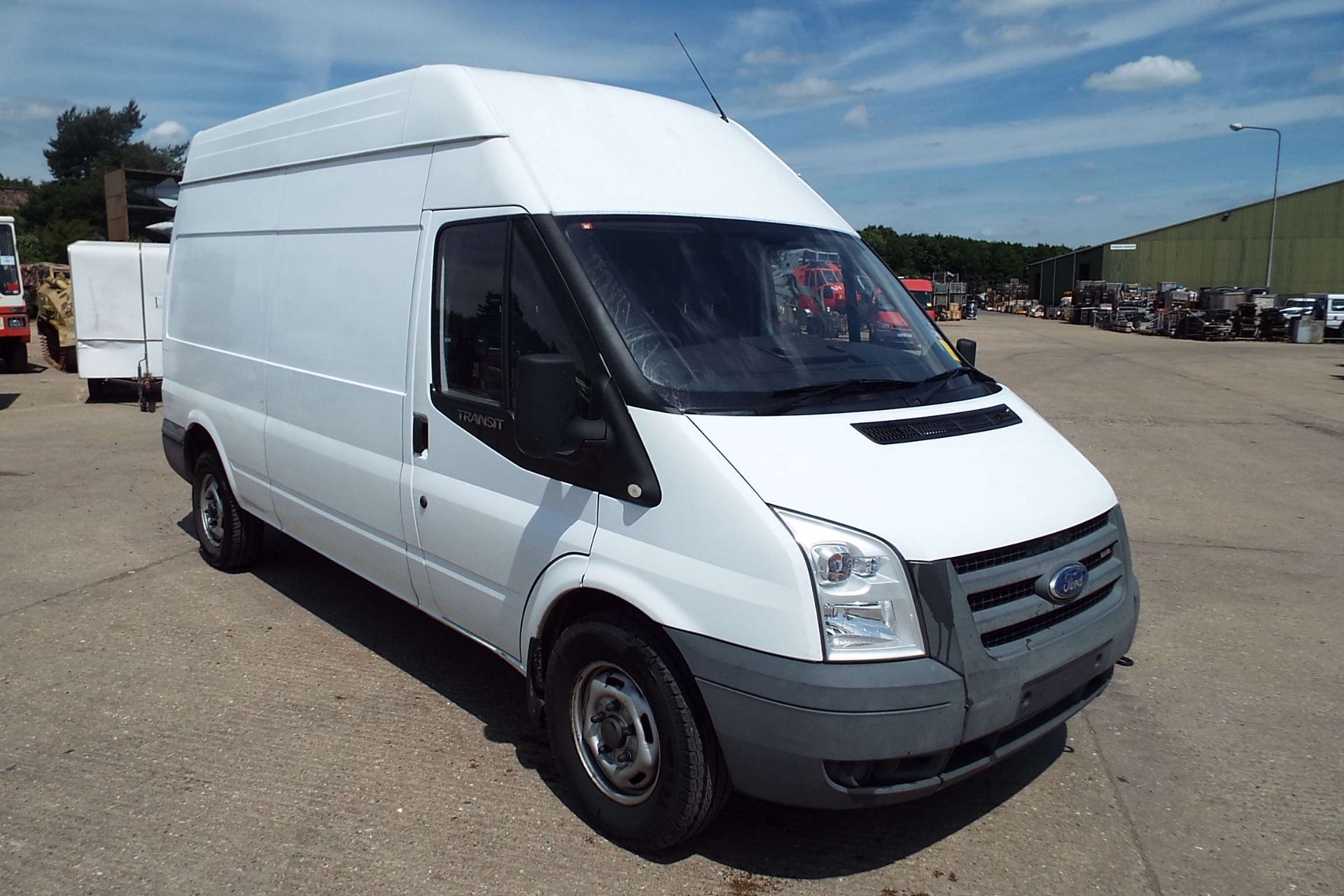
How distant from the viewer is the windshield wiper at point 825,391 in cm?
338

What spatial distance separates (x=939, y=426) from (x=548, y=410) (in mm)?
1363

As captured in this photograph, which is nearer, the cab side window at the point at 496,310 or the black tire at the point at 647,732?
the black tire at the point at 647,732

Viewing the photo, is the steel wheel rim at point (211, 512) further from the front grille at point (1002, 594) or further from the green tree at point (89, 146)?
the green tree at point (89, 146)

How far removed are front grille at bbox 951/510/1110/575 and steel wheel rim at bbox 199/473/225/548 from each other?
16.2 feet

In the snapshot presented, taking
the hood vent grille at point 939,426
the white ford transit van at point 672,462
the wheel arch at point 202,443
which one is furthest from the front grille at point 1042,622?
the wheel arch at point 202,443

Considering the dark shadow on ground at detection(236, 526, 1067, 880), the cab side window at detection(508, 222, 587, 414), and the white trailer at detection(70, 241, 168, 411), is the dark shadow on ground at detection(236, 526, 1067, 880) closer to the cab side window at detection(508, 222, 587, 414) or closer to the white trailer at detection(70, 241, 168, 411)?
the cab side window at detection(508, 222, 587, 414)

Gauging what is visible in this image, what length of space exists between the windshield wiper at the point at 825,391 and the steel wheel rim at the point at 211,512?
4355 mm

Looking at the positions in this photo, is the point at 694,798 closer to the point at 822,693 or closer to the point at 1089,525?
the point at 822,693

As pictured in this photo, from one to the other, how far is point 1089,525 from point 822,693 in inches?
49.8

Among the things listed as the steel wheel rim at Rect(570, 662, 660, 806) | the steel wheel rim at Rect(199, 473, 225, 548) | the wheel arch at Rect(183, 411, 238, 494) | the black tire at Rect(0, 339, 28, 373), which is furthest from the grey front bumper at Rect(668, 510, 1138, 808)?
the black tire at Rect(0, 339, 28, 373)

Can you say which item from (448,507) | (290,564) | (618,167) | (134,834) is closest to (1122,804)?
(448,507)

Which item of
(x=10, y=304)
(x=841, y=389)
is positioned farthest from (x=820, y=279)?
(x=10, y=304)

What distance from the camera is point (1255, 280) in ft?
190

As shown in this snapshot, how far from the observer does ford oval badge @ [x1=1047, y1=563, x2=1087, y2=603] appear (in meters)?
3.28
